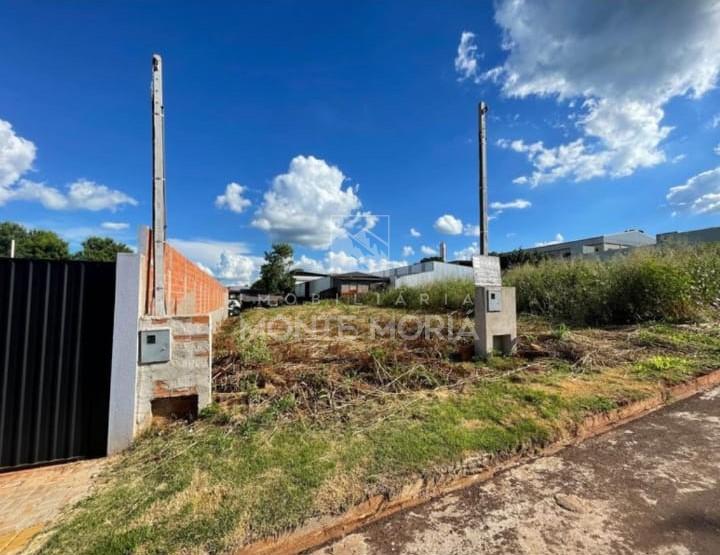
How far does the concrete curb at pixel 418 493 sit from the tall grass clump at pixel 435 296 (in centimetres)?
731

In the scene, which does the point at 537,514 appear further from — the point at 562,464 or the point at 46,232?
the point at 46,232

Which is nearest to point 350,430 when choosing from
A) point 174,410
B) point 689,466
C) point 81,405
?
point 174,410

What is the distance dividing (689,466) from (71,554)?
3561 mm

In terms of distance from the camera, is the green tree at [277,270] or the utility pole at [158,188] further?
the green tree at [277,270]

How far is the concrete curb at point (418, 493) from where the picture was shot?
1.67 meters

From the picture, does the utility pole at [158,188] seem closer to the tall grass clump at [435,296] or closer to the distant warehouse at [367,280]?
the tall grass clump at [435,296]

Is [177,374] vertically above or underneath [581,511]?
above

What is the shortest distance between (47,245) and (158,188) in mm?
31410

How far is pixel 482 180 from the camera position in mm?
5055

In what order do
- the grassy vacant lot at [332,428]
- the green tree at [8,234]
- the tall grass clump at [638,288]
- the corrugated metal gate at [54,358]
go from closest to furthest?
the grassy vacant lot at [332,428], the corrugated metal gate at [54,358], the tall grass clump at [638,288], the green tree at [8,234]

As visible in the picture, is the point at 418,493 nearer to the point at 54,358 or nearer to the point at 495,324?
the point at 54,358

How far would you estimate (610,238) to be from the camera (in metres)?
26.4

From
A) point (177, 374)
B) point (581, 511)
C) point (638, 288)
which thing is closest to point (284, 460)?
point (177, 374)

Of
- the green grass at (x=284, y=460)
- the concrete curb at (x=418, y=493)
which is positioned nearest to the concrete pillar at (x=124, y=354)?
the green grass at (x=284, y=460)
